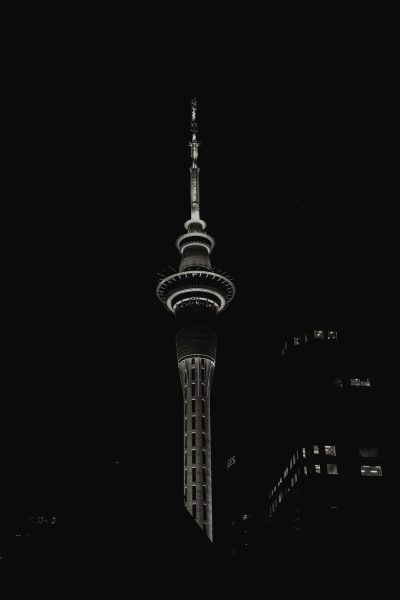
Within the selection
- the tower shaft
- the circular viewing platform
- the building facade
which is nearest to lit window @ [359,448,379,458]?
the building facade

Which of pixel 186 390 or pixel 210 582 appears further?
pixel 186 390

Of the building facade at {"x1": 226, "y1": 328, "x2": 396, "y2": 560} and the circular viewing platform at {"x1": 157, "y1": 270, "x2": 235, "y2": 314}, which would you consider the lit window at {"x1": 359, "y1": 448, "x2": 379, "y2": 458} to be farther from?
the circular viewing platform at {"x1": 157, "y1": 270, "x2": 235, "y2": 314}

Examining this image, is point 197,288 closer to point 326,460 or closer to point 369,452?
point 326,460

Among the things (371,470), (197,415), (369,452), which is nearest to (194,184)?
(197,415)

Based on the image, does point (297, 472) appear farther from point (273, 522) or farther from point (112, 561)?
point (112, 561)

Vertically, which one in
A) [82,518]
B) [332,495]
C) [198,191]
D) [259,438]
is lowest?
[82,518]

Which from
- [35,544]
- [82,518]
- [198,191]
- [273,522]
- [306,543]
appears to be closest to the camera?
[35,544]

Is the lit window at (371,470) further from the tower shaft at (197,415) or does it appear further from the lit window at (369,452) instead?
the tower shaft at (197,415)

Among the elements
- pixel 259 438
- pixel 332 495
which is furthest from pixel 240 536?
pixel 332 495
